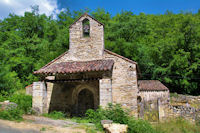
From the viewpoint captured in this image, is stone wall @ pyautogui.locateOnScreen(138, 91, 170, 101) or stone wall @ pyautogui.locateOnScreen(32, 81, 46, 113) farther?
stone wall @ pyautogui.locateOnScreen(138, 91, 170, 101)

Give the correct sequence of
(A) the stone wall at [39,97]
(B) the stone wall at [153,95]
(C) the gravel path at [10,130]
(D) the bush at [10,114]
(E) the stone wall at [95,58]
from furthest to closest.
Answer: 1. (B) the stone wall at [153,95]
2. (E) the stone wall at [95,58]
3. (A) the stone wall at [39,97]
4. (D) the bush at [10,114]
5. (C) the gravel path at [10,130]

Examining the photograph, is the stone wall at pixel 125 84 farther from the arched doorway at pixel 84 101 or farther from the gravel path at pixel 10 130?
the gravel path at pixel 10 130

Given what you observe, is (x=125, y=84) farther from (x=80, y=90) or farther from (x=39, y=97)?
(x=39, y=97)

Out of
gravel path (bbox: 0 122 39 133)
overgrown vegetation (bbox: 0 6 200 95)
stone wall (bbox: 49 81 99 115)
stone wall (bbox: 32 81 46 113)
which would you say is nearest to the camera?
gravel path (bbox: 0 122 39 133)

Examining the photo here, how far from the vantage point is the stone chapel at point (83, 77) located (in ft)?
32.8

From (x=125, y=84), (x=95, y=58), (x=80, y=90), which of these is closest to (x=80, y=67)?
(x=95, y=58)

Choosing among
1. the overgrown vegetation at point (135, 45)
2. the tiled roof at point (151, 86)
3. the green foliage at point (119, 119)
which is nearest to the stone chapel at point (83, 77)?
the green foliage at point (119, 119)

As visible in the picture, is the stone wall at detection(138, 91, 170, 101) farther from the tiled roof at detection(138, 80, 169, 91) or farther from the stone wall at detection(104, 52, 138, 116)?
the stone wall at detection(104, 52, 138, 116)

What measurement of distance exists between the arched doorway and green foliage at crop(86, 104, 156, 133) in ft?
8.77

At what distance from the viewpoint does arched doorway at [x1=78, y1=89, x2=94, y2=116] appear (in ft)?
37.4

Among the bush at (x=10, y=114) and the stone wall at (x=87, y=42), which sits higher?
the stone wall at (x=87, y=42)

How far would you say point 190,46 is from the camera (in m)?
19.1

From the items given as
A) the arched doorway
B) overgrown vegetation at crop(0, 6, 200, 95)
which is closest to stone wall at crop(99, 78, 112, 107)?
the arched doorway

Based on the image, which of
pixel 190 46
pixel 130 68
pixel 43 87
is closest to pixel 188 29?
pixel 190 46
